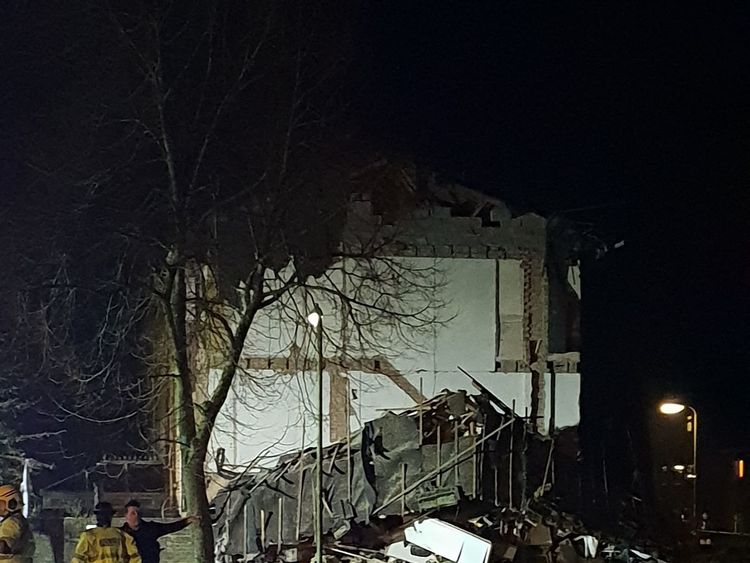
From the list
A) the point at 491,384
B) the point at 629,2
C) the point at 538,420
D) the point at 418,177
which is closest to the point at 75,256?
the point at 418,177

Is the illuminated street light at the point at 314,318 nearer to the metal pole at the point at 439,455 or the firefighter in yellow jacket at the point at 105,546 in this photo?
the metal pole at the point at 439,455

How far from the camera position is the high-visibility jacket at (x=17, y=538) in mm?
A: 2906

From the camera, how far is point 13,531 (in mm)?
2920

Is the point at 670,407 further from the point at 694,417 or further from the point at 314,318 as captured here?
the point at 314,318

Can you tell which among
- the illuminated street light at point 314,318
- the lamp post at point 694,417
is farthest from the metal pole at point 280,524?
the lamp post at point 694,417

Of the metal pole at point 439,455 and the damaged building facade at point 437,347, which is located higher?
the damaged building facade at point 437,347

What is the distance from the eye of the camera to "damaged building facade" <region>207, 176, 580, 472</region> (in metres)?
2.92

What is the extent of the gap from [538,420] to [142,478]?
1.30 m

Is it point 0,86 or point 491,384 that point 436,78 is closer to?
point 491,384

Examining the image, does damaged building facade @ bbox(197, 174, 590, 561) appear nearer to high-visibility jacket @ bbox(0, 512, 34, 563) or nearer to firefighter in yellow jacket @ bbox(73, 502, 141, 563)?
firefighter in yellow jacket @ bbox(73, 502, 141, 563)

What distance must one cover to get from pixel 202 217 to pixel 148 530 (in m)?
1.02

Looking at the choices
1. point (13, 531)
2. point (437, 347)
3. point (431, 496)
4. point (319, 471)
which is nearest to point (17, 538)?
point (13, 531)

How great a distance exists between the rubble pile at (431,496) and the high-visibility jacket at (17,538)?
2.00ft

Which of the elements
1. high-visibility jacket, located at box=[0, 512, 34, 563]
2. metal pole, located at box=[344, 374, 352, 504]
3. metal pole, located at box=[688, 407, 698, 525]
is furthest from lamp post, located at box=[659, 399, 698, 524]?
high-visibility jacket, located at box=[0, 512, 34, 563]
